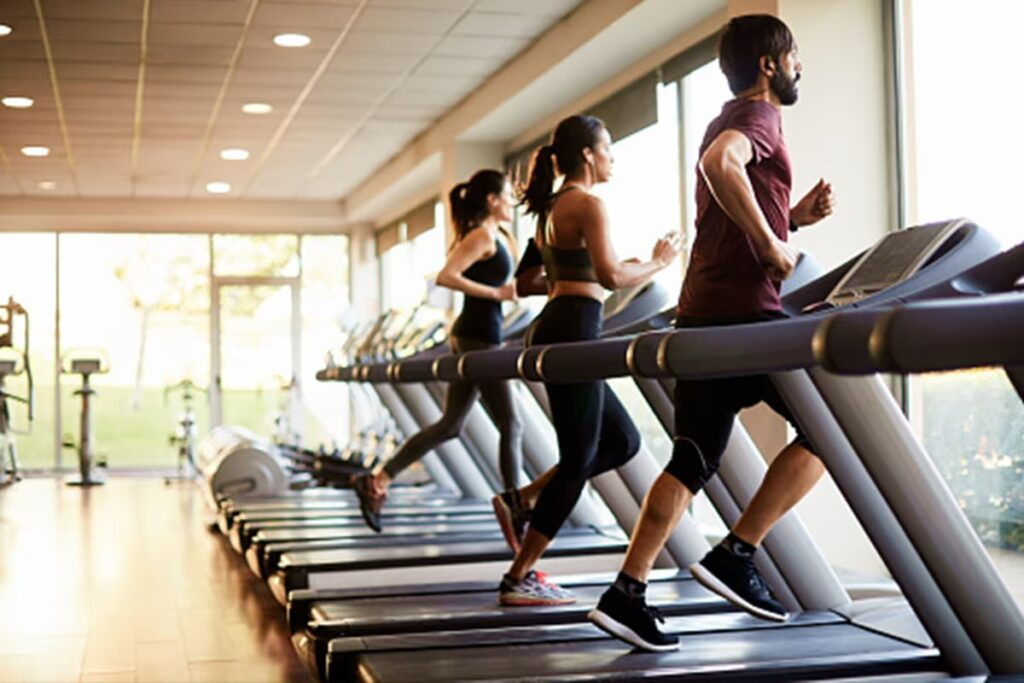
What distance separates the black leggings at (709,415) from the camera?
2855mm

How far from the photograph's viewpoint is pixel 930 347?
1.44 metres

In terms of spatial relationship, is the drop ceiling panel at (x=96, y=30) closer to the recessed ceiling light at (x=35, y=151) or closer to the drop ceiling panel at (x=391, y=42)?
the drop ceiling panel at (x=391, y=42)

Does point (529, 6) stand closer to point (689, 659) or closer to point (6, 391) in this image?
point (689, 659)

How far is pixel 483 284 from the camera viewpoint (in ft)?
15.8

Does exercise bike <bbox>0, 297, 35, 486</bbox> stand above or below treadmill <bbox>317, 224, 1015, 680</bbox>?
above

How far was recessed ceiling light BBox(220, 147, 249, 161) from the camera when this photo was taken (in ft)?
34.6

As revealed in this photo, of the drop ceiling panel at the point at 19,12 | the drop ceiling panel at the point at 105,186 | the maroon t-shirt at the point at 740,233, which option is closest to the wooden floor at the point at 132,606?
the maroon t-shirt at the point at 740,233

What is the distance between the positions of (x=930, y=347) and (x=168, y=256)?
1314 cm

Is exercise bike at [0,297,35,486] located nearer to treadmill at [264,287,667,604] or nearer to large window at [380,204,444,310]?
large window at [380,204,444,310]

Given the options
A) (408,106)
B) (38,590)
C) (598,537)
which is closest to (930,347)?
(598,537)

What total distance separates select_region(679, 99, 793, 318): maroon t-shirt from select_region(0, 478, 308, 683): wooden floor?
1.52 m

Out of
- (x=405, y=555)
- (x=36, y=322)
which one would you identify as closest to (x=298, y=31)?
(x=405, y=555)

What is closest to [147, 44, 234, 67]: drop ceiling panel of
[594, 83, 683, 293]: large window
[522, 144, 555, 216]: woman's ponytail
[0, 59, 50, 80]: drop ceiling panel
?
[0, 59, 50, 80]: drop ceiling panel

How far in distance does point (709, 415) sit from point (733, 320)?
197 millimetres
